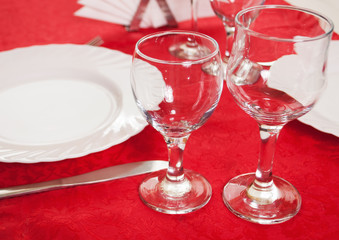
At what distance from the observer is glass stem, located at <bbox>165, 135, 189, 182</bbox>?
562 millimetres

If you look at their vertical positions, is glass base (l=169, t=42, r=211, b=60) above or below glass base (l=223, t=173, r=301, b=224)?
above

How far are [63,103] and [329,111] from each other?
0.46 metres

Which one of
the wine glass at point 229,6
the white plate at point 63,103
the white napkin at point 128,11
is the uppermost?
the wine glass at point 229,6

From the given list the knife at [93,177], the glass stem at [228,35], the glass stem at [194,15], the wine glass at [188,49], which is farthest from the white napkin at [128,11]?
the knife at [93,177]

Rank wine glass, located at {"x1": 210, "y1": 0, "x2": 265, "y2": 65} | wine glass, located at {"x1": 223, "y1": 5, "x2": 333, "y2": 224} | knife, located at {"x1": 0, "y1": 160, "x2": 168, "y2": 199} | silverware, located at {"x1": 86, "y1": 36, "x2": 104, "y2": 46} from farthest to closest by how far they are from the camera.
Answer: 1. silverware, located at {"x1": 86, "y1": 36, "x2": 104, "y2": 46}
2. wine glass, located at {"x1": 210, "y1": 0, "x2": 265, "y2": 65}
3. knife, located at {"x1": 0, "y1": 160, "x2": 168, "y2": 199}
4. wine glass, located at {"x1": 223, "y1": 5, "x2": 333, "y2": 224}

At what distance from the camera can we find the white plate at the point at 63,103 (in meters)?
0.63

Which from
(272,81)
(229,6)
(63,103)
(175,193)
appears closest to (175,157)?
(175,193)

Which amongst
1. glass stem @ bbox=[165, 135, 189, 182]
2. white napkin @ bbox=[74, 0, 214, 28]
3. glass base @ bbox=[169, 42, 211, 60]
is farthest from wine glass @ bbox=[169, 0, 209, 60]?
white napkin @ bbox=[74, 0, 214, 28]

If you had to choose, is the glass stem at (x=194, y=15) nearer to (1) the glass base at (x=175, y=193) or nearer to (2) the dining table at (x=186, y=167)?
(2) the dining table at (x=186, y=167)

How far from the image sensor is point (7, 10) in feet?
3.83

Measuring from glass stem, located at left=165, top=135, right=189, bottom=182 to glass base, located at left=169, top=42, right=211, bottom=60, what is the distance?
0.38 feet

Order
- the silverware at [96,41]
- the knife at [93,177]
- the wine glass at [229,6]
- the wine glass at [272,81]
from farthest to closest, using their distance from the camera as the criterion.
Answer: the silverware at [96,41]
the wine glass at [229,6]
the knife at [93,177]
the wine glass at [272,81]

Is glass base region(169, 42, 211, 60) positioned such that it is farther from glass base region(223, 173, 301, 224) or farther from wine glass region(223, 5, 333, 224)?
glass base region(223, 173, 301, 224)

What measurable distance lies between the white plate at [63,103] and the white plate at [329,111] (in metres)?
0.27
